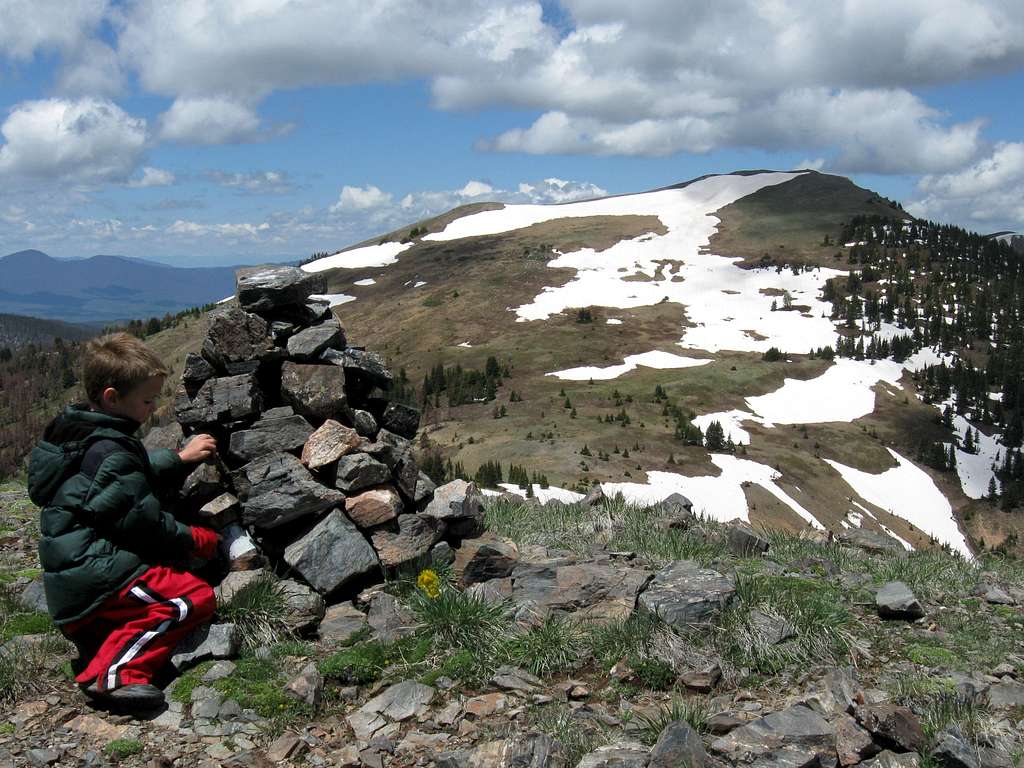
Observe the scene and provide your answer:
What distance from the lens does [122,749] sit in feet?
18.6

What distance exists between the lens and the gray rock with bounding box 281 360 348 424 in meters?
9.31

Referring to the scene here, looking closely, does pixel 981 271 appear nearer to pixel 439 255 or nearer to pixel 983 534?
pixel 983 534

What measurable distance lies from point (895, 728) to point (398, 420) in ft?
22.5

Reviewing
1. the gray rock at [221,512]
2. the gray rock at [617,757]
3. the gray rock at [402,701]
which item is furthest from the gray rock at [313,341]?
the gray rock at [617,757]

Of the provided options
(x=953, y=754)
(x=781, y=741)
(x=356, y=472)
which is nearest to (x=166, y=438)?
(x=356, y=472)

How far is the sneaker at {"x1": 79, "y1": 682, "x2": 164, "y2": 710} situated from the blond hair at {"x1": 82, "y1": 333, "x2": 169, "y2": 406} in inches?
92.6

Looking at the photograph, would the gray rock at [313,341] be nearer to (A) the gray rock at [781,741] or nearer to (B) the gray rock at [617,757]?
(B) the gray rock at [617,757]

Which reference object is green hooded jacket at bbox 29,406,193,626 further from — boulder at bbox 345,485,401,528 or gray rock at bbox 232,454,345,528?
boulder at bbox 345,485,401,528

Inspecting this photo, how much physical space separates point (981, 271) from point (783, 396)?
63.2m

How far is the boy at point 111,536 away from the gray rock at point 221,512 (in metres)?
1.28

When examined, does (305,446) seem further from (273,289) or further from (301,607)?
Answer: (273,289)

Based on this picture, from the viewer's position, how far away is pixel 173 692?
648 cm

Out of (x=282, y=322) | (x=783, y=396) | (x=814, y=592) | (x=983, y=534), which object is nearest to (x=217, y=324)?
(x=282, y=322)

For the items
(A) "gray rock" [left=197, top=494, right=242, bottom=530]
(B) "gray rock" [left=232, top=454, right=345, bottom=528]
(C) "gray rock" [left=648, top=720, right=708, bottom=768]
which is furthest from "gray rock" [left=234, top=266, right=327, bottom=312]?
(C) "gray rock" [left=648, top=720, right=708, bottom=768]
